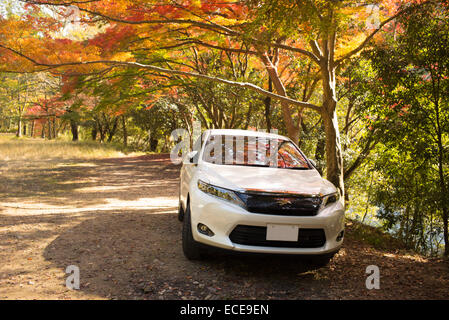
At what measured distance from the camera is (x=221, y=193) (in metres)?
3.45

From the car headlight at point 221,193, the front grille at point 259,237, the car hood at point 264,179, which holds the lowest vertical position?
the front grille at point 259,237

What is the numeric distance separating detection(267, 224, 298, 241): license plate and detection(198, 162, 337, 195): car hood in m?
0.37

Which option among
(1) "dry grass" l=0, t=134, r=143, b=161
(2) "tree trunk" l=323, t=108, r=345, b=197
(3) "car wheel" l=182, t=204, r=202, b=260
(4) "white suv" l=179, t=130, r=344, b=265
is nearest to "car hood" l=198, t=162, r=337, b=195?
(4) "white suv" l=179, t=130, r=344, b=265

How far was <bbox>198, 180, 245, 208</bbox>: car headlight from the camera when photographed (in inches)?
132

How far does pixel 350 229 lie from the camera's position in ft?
20.1

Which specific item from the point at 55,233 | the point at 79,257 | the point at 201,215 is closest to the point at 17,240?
the point at 55,233

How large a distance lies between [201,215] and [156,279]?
0.85 meters

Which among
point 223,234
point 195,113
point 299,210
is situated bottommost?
point 223,234

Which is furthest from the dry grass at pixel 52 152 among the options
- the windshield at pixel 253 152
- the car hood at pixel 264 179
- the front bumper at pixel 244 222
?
the front bumper at pixel 244 222

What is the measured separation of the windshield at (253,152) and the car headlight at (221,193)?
2.35 feet

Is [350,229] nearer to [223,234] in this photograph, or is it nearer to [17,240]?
[223,234]

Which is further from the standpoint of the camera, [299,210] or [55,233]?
[55,233]

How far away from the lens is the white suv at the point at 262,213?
10.6 ft

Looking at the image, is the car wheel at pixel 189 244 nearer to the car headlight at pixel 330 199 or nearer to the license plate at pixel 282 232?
the license plate at pixel 282 232
